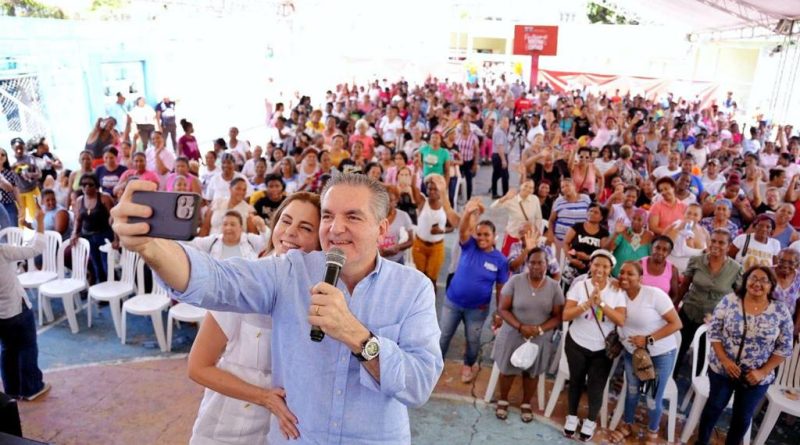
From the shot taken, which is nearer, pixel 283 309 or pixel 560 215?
pixel 283 309

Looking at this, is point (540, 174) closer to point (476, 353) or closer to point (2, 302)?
point (476, 353)

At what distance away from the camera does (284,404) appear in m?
1.53

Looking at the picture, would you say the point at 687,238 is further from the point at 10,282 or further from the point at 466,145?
the point at 10,282

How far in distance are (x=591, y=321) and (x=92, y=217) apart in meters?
4.69

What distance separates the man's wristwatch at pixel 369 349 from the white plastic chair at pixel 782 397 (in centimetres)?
377

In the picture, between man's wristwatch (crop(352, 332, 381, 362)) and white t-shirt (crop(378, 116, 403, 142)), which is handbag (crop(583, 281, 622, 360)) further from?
white t-shirt (crop(378, 116, 403, 142))

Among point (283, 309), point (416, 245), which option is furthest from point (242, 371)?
point (416, 245)

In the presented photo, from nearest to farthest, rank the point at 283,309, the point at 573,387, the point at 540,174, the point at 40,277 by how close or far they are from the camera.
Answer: the point at 283,309
the point at 573,387
the point at 40,277
the point at 540,174

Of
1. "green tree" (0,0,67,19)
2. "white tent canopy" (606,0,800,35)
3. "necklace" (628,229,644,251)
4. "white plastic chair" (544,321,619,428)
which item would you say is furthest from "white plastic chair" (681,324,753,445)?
"green tree" (0,0,67,19)

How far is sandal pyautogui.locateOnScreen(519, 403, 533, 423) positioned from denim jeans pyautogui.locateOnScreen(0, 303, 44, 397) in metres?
3.56

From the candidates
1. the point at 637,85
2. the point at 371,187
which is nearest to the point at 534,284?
the point at 371,187

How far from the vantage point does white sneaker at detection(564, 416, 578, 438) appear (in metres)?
3.97

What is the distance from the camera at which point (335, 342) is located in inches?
56.2

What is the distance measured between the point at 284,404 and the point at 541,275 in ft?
9.27
